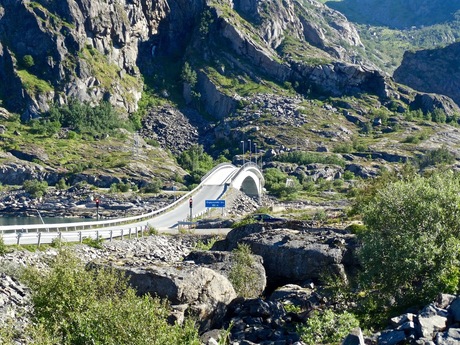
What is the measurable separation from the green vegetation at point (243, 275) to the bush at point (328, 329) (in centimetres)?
795

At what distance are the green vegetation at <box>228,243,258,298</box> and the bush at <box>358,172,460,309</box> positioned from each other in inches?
240

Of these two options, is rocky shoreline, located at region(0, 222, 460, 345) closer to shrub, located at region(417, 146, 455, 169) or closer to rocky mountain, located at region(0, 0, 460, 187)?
rocky mountain, located at region(0, 0, 460, 187)

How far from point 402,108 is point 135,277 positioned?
17918 centimetres

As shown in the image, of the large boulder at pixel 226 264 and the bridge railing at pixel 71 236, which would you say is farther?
the bridge railing at pixel 71 236

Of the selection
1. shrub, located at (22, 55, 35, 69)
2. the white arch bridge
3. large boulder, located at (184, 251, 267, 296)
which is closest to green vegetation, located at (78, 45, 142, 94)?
shrub, located at (22, 55, 35, 69)

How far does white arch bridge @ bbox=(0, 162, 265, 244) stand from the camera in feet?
119

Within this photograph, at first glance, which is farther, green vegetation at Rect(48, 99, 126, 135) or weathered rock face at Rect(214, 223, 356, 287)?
green vegetation at Rect(48, 99, 126, 135)

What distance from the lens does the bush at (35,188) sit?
111m

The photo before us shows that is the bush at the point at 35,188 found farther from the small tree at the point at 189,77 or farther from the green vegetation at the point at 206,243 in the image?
the small tree at the point at 189,77

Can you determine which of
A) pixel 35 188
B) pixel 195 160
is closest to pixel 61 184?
pixel 35 188

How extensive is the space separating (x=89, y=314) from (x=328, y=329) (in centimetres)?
877

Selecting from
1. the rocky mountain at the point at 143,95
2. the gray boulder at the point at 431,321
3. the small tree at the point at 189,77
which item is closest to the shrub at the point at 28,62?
the rocky mountain at the point at 143,95

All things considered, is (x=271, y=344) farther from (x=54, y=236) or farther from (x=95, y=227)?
(x=95, y=227)

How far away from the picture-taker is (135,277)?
1021 inches
